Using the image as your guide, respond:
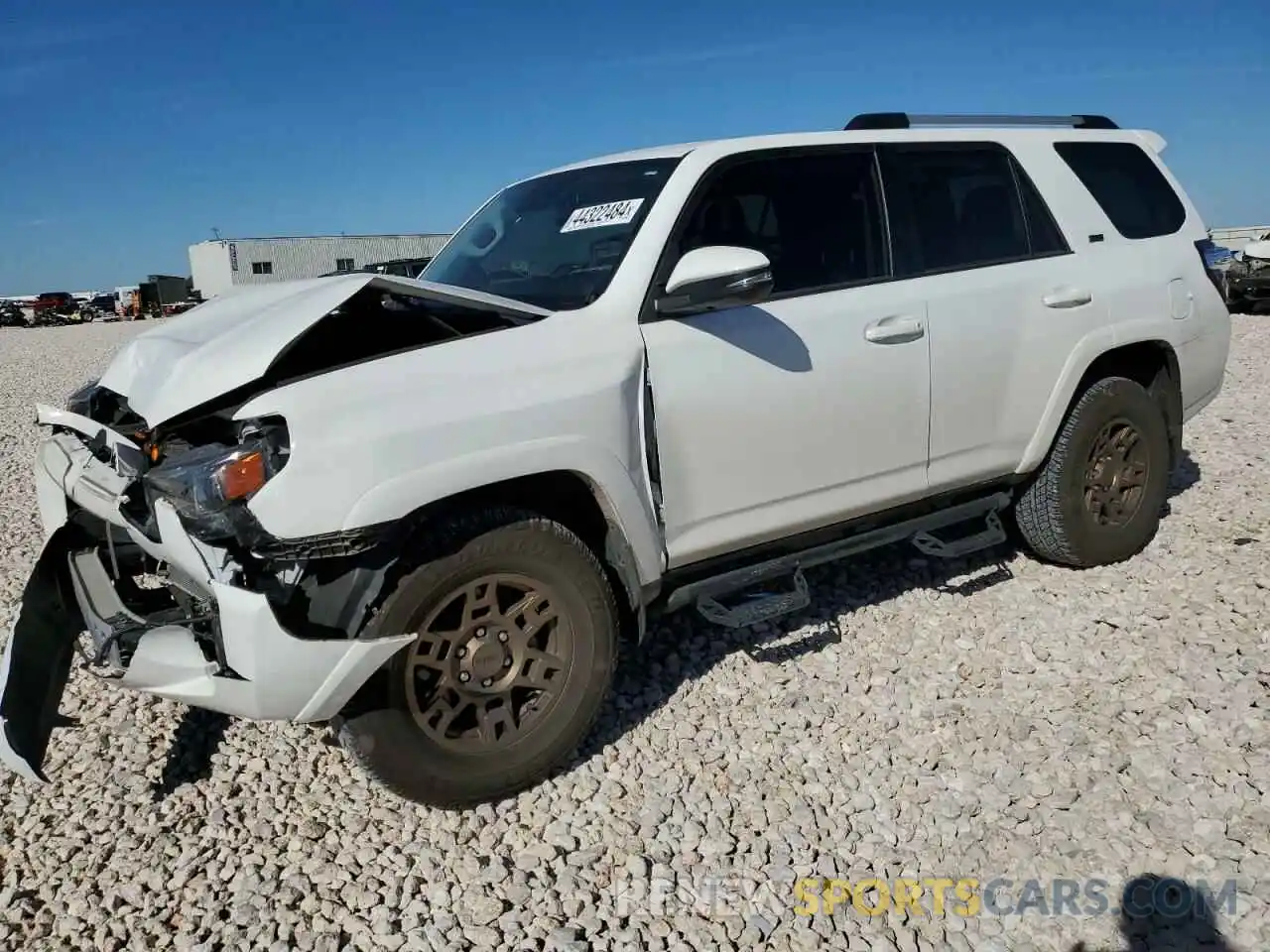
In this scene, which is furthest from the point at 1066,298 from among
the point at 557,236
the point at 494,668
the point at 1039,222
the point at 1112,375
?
the point at 494,668

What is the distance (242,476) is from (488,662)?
2.97 ft

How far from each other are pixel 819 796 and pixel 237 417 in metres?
2.06

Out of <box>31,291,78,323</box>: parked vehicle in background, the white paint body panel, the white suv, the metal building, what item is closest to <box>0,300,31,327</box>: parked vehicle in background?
<box>31,291,78,323</box>: parked vehicle in background

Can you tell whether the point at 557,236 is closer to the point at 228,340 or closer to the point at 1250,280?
the point at 228,340

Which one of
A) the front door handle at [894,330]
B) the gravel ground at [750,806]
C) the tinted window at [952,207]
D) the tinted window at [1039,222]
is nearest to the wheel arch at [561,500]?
the gravel ground at [750,806]

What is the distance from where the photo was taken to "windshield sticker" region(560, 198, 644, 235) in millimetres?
3541

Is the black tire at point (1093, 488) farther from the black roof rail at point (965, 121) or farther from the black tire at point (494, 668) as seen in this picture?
the black tire at point (494, 668)

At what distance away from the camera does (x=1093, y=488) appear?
4652 millimetres

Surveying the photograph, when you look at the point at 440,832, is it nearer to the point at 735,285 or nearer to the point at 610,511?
the point at 610,511

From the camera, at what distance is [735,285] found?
3125mm

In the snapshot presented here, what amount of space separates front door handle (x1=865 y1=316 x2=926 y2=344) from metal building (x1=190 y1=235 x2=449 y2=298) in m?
40.0

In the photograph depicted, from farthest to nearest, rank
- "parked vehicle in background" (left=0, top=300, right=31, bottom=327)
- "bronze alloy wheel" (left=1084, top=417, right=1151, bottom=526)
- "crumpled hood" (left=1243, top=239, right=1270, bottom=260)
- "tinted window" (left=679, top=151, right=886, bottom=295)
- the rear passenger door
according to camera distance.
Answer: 1. "parked vehicle in background" (left=0, top=300, right=31, bottom=327)
2. "crumpled hood" (left=1243, top=239, right=1270, bottom=260)
3. "bronze alloy wheel" (left=1084, top=417, right=1151, bottom=526)
4. the rear passenger door
5. "tinted window" (left=679, top=151, right=886, bottom=295)

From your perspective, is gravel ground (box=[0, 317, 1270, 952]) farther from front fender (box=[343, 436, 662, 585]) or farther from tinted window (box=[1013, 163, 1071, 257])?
tinted window (box=[1013, 163, 1071, 257])

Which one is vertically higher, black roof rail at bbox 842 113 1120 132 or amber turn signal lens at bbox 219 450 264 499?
black roof rail at bbox 842 113 1120 132
